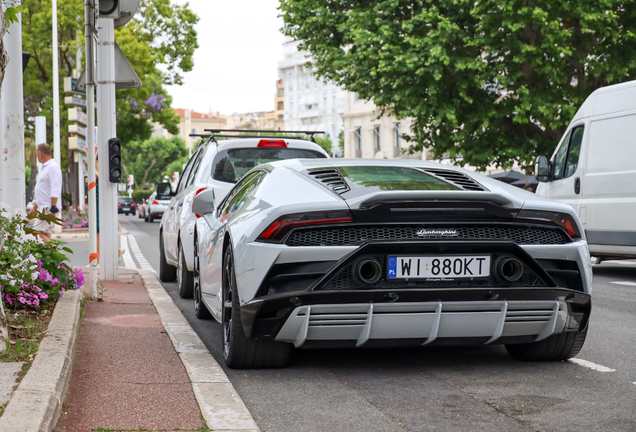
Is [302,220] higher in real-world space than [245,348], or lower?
higher

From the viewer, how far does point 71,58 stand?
1464 inches

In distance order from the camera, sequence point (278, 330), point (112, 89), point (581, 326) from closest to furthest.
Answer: point (278, 330)
point (581, 326)
point (112, 89)

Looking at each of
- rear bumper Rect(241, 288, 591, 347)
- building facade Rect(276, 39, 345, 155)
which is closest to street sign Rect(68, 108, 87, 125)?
rear bumper Rect(241, 288, 591, 347)

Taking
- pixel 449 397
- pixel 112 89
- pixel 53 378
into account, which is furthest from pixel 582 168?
pixel 53 378

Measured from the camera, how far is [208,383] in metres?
4.98

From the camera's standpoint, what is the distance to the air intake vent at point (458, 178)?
212 inches

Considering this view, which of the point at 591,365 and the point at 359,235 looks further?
the point at 591,365

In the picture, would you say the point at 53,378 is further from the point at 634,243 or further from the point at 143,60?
the point at 143,60

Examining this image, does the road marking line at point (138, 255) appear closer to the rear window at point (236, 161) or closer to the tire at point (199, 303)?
the rear window at point (236, 161)

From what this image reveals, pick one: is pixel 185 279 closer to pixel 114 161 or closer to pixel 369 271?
pixel 114 161

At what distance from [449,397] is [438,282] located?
0.64m

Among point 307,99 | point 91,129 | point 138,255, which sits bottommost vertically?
point 138,255

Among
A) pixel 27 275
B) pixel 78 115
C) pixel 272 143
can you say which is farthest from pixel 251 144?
pixel 78 115

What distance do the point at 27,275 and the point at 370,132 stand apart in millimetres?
69835
